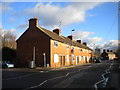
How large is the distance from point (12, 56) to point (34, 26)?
42.1 ft

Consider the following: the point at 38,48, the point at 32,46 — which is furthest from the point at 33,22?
the point at 38,48

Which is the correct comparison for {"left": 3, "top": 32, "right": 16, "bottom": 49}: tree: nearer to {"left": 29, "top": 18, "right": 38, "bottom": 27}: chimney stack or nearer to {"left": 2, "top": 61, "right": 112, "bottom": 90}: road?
{"left": 29, "top": 18, "right": 38, "bottom": 27}: chimney stack

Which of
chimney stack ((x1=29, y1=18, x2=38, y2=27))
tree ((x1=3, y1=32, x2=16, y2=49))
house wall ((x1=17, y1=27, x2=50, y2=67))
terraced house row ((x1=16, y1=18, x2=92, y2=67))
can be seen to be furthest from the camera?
tree ((x1=3, y1=32, x2=16, y2=49))

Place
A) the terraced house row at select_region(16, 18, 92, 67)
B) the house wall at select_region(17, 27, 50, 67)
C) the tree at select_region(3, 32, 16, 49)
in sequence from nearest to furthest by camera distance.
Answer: the terraced house row at select_region(16, 18, 92, 67) → the house wall at select_region(17, 27, 50, 67) → the tree at select_region(3, 32, 16, 49)

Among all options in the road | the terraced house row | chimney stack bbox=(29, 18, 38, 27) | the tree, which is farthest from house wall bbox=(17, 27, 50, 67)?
the tree

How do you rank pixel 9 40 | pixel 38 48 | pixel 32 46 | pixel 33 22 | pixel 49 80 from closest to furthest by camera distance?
pixel 49 80 < pixel 38 48 < pixel 32 46 < pixel 33 22 < pixel 9 40

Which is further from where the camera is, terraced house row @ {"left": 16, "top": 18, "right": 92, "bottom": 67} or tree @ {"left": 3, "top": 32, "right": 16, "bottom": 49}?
tree @ {"left": 3, "top": 32, "right": 16, "bottom": 49}

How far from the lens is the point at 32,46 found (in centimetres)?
3075

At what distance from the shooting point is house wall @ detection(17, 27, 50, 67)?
29.1 metres

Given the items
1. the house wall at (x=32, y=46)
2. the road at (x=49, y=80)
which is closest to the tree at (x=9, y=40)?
the house wall at (x=32, y=46)

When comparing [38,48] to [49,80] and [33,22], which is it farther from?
[49,80]

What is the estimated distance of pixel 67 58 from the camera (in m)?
37.4

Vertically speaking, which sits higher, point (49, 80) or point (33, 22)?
point (33, 22)

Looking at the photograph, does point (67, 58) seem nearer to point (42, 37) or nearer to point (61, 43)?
point (61, 43)
